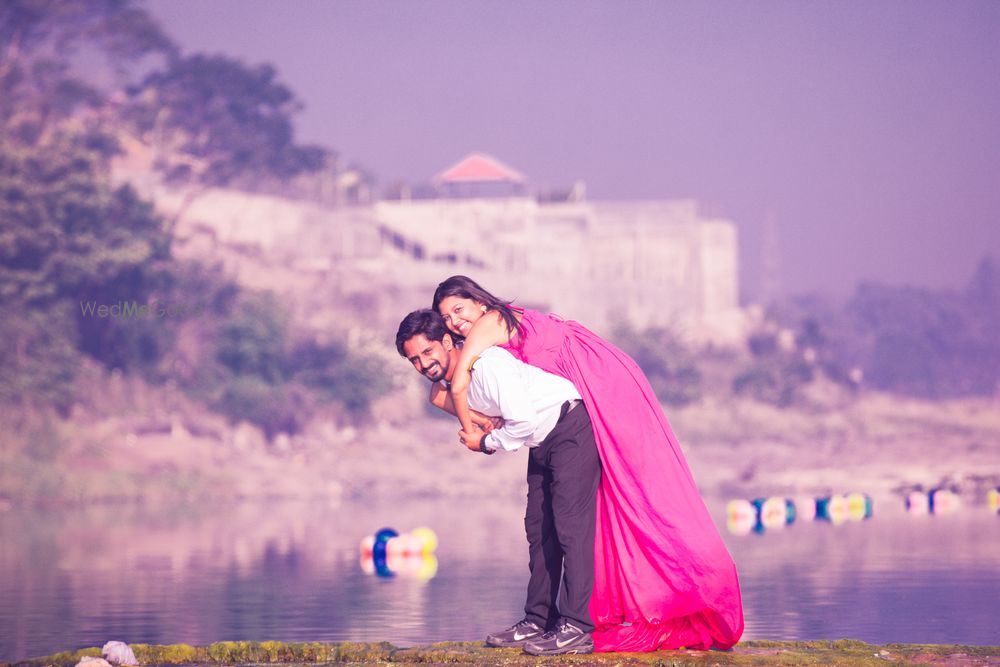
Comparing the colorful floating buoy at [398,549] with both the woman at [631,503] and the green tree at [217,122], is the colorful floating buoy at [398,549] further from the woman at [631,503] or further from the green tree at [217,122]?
the green tree at [217,122]

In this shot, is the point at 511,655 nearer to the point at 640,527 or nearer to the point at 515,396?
the point at 640,527

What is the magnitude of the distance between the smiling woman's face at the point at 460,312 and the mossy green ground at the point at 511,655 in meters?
1.26

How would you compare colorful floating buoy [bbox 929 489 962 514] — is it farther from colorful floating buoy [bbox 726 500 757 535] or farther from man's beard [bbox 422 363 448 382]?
man's beard [bbox 422 363 448 382]

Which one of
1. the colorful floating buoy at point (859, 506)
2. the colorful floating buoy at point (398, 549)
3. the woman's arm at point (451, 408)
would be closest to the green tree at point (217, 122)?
the colorful floating buoy at point (859, 506)

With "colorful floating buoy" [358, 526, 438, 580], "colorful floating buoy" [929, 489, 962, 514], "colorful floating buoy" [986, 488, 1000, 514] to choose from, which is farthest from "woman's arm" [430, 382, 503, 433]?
"colorful floating buoy" [986, 488, 1000, 514]

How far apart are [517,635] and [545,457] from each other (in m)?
0.71

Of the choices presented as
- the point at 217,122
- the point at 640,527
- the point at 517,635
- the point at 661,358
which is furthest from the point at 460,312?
the point at 217,122

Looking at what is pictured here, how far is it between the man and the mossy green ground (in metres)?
0.18

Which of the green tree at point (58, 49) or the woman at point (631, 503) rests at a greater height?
the green tree at point (58, 49)

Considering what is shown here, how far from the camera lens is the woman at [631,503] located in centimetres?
538

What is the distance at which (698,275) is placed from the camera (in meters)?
35.3

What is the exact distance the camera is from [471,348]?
17.5 ft

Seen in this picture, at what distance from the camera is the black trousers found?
5.38 metres

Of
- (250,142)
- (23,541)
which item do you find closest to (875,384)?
(250,142)
